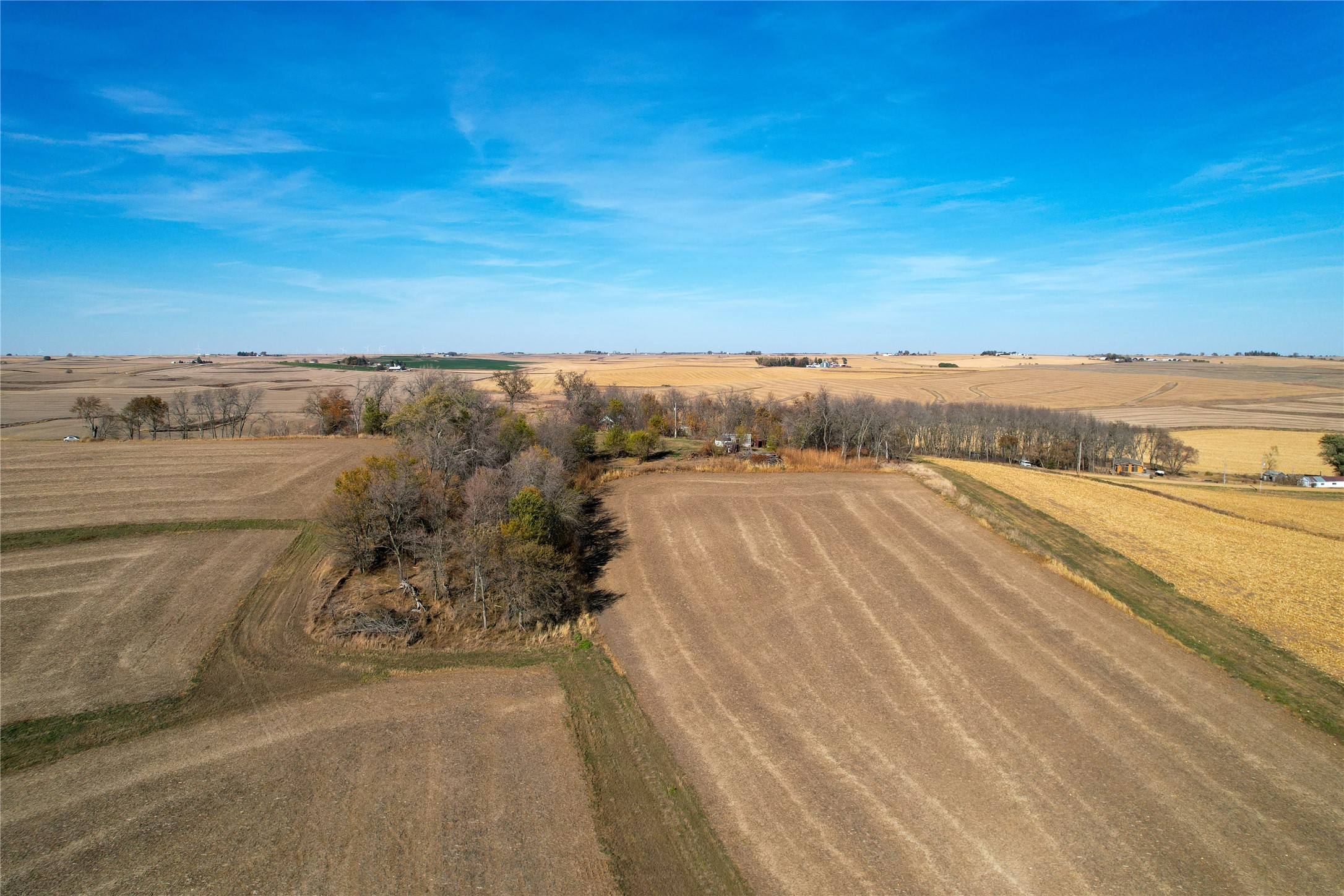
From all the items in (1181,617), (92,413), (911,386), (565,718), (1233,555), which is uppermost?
(911,386)

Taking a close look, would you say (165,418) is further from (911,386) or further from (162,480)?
(911,386)

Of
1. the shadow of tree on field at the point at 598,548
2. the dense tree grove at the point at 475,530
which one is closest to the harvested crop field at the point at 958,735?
the shadow of tree on field at the point at 598,548

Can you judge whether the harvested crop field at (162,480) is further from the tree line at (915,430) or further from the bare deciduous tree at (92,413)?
the tree line at (915,430)

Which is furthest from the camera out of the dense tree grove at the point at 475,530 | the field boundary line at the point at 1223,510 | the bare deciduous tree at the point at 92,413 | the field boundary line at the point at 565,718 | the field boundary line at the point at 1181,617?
the bare deciduous tree at the point at 92,413

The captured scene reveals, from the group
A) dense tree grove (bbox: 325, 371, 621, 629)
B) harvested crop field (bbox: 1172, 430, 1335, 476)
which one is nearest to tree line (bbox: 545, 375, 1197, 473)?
harvested crop field (bbox: 1172, 430, 1335, 476)

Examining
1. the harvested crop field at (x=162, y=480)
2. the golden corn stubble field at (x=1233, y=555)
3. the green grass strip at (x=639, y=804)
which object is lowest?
the green grass strip at (x=639, y=804)

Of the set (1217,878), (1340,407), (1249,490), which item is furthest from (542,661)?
(1340,407)

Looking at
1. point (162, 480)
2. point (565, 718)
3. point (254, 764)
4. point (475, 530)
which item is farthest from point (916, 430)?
point (162, 480)
